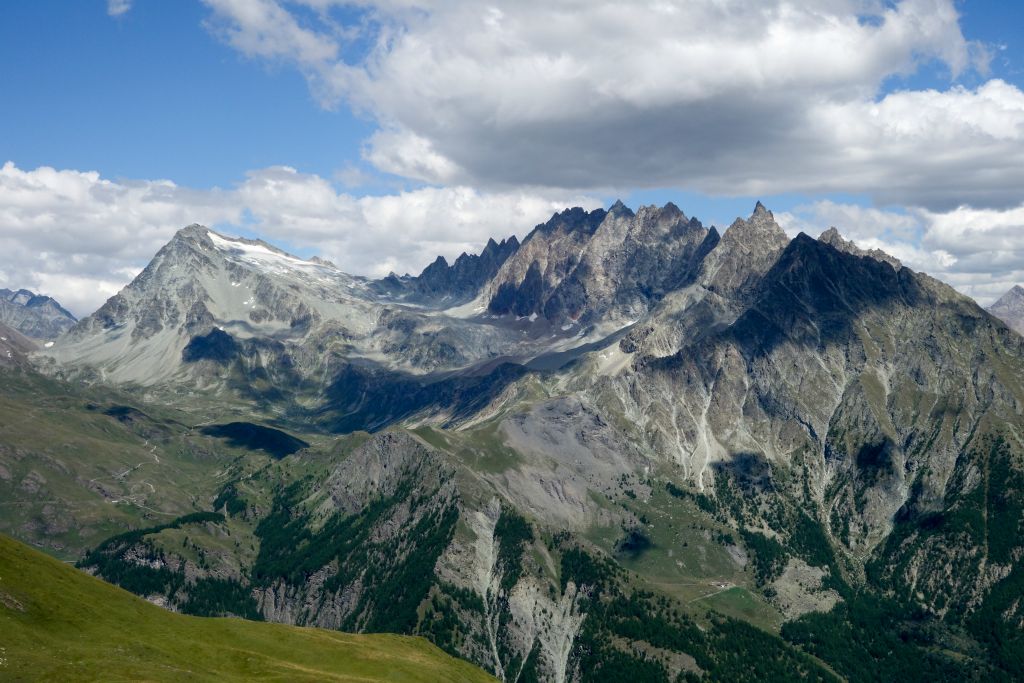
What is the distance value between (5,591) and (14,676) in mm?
41670

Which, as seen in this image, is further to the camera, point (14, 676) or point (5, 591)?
point (5, 591)

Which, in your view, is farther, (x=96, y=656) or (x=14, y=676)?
(x=96, y=656)

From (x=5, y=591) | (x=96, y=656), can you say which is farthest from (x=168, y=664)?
(x=5, y=591)

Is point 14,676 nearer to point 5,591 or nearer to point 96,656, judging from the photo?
point 96,656

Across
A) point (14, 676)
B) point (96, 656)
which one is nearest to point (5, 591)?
point (96, 656)

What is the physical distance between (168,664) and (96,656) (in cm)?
1629

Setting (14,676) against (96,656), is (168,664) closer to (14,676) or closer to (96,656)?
(96,656)

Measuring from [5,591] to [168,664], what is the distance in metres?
38.6

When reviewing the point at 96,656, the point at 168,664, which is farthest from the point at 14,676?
the point at 168,664

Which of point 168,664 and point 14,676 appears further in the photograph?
point 168,664

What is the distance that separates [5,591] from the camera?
648ft

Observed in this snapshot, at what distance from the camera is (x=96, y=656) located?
188m

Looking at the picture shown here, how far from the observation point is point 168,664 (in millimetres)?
199000
